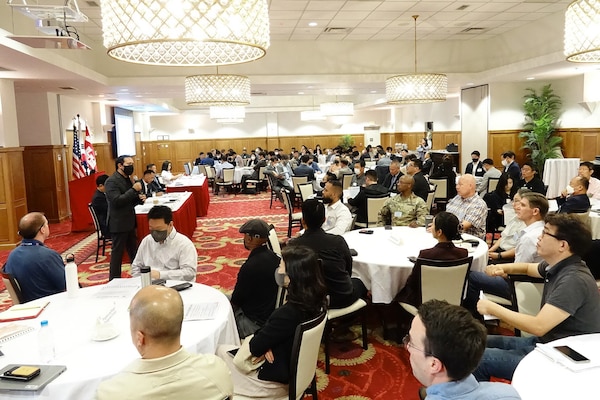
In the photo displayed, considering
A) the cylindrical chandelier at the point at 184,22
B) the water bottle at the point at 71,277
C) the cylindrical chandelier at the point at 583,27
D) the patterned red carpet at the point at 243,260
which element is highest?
the cylindrical chandelier at the point at 583,27

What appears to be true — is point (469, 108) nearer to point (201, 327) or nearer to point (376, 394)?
point (376, 394)

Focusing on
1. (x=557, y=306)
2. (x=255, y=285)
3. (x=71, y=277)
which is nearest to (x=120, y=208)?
(x=71, y=277)

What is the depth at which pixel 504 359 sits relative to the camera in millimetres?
2705

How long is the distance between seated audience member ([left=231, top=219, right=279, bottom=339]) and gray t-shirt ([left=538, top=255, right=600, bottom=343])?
166 cm

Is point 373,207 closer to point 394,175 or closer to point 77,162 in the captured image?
point 394,175

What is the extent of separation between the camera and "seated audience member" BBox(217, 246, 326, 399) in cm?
250

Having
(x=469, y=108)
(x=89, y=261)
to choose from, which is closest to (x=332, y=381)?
(x=89, y=261)

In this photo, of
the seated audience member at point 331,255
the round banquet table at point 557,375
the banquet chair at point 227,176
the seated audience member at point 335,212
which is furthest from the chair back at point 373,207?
the banquet chair at point 227,176

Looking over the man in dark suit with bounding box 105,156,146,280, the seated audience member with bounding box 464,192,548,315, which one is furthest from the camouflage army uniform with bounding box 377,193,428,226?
the man in dark suit with bounding box 105,156,146,280

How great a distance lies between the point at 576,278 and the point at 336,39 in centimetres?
881

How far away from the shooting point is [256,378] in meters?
2.58

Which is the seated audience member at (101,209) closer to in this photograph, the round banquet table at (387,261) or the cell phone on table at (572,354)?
the round banquet table at (387,261)

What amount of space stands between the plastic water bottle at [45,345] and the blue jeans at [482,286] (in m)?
3.06

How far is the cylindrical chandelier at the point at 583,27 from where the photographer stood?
3.13 metres
